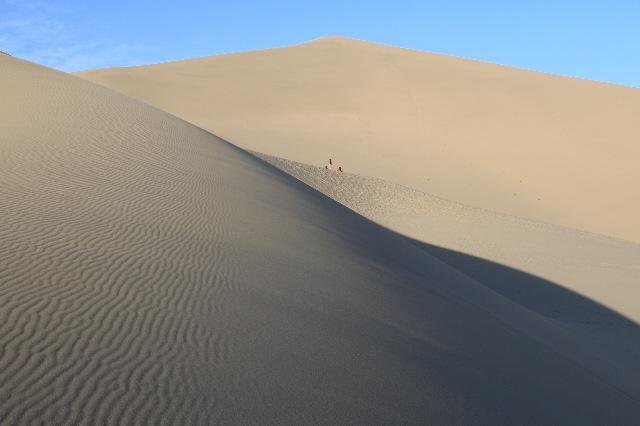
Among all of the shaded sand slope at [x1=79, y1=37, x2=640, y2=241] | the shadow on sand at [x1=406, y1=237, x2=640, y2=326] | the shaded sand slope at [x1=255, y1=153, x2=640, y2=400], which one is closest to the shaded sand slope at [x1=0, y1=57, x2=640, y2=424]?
the shaded sand slope at [x1=255, y1=153, x2=640, y2=400]

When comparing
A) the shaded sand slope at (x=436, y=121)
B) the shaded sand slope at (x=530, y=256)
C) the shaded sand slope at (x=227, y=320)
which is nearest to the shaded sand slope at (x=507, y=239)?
the shaded sand slope at (x=530, y=256)

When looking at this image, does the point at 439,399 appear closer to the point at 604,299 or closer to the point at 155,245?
the point at 155,245

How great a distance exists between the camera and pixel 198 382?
4.40 meters

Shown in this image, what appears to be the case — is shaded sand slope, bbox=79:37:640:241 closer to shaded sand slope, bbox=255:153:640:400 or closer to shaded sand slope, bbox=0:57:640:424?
shaded sand slope, bbox=255:153:640:400

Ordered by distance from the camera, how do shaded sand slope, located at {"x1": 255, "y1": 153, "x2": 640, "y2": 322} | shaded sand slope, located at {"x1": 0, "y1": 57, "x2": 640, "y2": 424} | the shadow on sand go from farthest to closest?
shaded sand slope, located at {"x1": 255, "y1": 153, "x2": 640, "y2": 322} → the shadow on sand → shaded sand slope, located at {"x1": 0, "y1": 57, "x2": 640, "y2": 424}

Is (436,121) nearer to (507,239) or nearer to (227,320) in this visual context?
(507,239)

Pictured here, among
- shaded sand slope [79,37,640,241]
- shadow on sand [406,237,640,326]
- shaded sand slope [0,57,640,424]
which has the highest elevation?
shaded sand slope [79,37,640,241]

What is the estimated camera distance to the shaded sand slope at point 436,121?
31.5m

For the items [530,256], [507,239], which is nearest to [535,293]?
[530,256]

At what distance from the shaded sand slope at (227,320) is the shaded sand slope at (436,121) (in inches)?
760

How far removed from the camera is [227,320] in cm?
561

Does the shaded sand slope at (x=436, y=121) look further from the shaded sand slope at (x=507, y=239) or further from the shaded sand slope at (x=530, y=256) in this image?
the shaded sand slope at (x=530, y=256)

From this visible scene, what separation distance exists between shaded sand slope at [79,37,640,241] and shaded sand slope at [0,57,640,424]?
63.3ft

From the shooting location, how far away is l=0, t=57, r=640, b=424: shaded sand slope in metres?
4.25
